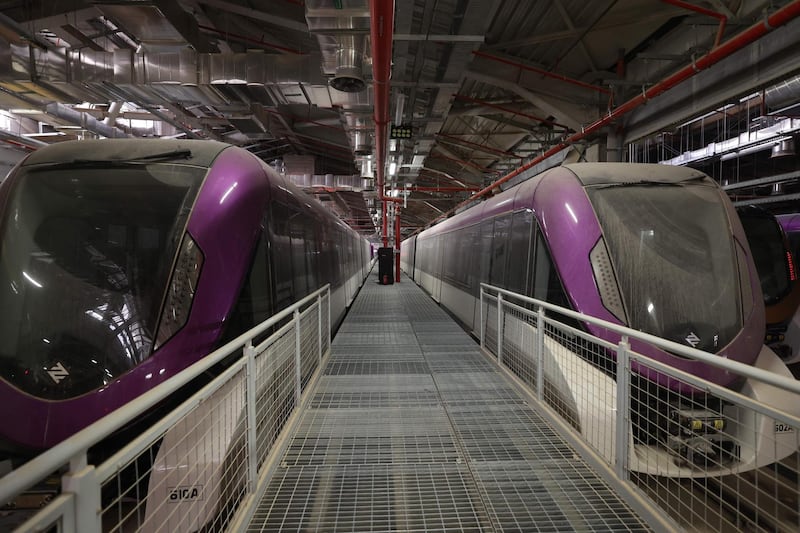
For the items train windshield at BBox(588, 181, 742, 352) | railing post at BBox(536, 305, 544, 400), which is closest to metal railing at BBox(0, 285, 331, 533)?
railing post at BBox(536, 305, 544, 400)

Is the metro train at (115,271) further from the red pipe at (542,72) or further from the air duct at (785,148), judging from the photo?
the air duct at (785,148)

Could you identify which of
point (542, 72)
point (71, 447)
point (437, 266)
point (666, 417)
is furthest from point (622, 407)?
point (437, 266)

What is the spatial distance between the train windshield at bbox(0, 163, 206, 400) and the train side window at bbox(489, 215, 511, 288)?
3.69m

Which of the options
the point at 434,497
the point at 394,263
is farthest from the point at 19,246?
the point at 394,263

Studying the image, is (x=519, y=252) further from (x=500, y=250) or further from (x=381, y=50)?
(x=381, y=50)

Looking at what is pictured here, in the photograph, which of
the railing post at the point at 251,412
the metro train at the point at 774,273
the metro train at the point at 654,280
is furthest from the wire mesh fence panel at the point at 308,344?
the metro train at the point at 774,273

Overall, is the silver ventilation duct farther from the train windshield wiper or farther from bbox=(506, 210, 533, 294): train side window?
bbox=(506, 210, 533, 294): train side window

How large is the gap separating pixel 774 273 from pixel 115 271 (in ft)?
29.1

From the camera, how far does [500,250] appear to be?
5.46 meters

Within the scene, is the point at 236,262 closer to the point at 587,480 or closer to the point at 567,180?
the point at 587,480

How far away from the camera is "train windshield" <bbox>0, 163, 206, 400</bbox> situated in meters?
2.30

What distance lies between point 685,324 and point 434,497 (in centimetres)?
235

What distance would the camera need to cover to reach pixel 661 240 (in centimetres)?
337

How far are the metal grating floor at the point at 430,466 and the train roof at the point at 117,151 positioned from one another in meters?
2.36
